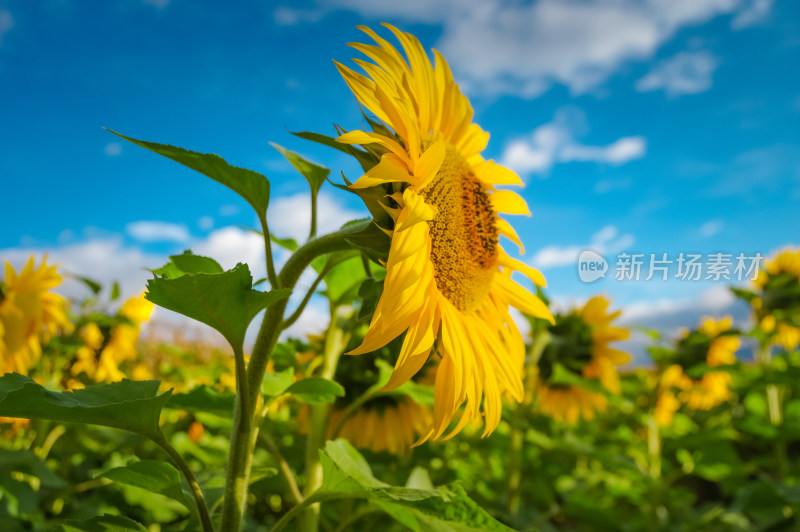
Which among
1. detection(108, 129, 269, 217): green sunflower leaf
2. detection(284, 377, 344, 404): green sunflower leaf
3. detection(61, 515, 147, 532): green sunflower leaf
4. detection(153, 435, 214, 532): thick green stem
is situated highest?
detection(108, 129, 269, 217): green sunflower leaf

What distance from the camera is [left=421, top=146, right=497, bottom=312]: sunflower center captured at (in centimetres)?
79

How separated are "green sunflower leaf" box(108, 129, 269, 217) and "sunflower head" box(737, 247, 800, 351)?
2420 mm

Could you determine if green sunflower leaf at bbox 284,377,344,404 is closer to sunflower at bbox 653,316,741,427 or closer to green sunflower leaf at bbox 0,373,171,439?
green sunflower leaf at bbox 0,373,171,439

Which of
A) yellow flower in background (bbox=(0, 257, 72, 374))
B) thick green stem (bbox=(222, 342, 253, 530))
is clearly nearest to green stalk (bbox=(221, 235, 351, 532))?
thick green stem (bbox=(222, 342, 253, 530))

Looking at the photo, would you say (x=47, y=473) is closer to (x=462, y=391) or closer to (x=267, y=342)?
(x=267, y=342)

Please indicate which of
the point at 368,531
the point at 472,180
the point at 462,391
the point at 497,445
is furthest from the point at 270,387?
the point at 497,445

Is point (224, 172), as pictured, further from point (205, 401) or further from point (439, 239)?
point (205, 401)

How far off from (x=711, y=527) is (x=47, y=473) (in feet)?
7.30

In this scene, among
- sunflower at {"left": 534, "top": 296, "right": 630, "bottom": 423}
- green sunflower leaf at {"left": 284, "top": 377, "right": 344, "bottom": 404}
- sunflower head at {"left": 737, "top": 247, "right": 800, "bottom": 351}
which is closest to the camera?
green sunflower leaf at {"left": 284, "top": 377, "right": 344, "bottom": 404}

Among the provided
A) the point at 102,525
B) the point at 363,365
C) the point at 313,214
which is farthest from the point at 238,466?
the point at 363,365

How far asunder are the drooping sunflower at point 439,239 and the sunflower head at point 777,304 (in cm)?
204

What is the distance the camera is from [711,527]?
2.28m

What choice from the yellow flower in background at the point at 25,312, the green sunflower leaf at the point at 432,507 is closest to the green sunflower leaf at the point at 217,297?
the green sunflower leaf at the point at 432,507

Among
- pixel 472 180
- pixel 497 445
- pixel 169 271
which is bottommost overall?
pixel 497 445
